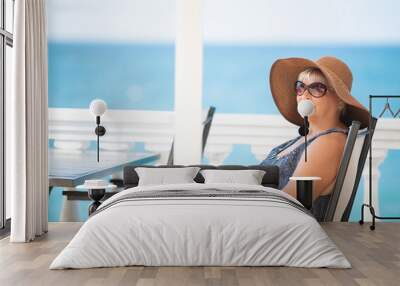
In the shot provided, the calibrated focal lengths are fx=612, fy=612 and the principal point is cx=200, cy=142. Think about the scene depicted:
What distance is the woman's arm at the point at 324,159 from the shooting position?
775 cm

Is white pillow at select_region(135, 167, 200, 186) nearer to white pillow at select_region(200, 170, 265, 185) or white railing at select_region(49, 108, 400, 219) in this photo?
white pillow at select_region(200, 170, 265, 185)

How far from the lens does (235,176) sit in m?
7.20

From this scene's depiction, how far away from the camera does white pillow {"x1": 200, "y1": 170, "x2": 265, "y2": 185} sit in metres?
7.15

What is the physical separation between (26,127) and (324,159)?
369 centimetres

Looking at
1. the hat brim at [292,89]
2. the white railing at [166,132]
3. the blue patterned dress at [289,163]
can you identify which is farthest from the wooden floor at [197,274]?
the hat brim at [292,89]

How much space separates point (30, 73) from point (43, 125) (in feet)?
2.21

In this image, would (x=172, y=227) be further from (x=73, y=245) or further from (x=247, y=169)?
(x=247, y=169)

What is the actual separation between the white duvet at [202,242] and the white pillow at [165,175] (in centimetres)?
216

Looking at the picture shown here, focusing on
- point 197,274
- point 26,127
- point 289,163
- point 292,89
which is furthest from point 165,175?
point 197,274

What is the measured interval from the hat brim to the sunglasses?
66 mm

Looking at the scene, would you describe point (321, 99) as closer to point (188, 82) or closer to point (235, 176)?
point (235, 176)

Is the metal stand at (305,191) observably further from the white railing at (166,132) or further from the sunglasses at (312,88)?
the sunglasses at (312,88)

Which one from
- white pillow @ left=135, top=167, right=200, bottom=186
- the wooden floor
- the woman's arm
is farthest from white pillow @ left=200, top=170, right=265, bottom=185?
the wooden floor

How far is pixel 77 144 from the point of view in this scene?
25.8 ft
